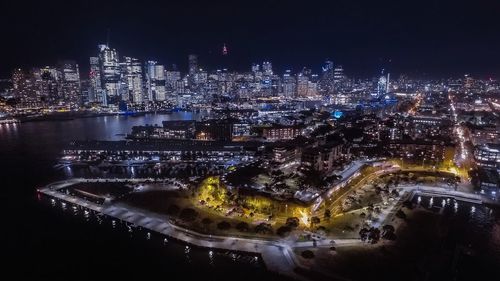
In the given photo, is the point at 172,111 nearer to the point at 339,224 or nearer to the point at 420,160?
the point at 420,160

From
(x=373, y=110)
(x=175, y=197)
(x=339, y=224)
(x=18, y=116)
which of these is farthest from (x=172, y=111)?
(x=339, y=224)

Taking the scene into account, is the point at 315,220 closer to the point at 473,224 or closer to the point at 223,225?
the point at 223,225

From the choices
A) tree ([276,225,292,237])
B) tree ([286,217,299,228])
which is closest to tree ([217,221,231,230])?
tree ([276,225,292,237])

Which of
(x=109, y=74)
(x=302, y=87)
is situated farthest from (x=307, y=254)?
(x=302, y=87)

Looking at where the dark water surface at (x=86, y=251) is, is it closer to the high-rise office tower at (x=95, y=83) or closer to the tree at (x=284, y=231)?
the tree at (x=284, y=231)

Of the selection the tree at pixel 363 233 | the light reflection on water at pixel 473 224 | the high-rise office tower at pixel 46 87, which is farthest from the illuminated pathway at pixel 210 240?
the high-rise office tower at pixel 46 87
